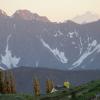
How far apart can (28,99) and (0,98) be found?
30.1 feet

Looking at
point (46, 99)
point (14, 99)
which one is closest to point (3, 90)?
point (46, 99)

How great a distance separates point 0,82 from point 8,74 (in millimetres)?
6007

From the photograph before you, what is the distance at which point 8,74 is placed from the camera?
153625 mm

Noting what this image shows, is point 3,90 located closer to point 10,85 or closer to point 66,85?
point 10,85

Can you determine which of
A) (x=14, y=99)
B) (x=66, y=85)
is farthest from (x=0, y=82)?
(x=14, y=99)

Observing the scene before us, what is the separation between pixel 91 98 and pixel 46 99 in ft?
72.8

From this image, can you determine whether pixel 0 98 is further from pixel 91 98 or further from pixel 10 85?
pixel 10 85

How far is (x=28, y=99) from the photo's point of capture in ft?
269

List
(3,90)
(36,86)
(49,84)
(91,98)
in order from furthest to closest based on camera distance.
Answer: (49,84)
(36,86)
(3,90)
(91,98)

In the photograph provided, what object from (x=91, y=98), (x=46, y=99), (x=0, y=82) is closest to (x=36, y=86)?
(x=0, y=82)

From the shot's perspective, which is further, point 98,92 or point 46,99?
point 46,99

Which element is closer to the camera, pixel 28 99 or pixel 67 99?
pixel 67 99

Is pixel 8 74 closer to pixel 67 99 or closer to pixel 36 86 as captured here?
pixel 36 86

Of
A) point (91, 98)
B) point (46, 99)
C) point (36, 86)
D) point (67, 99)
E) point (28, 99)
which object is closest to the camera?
point (91, 98)
